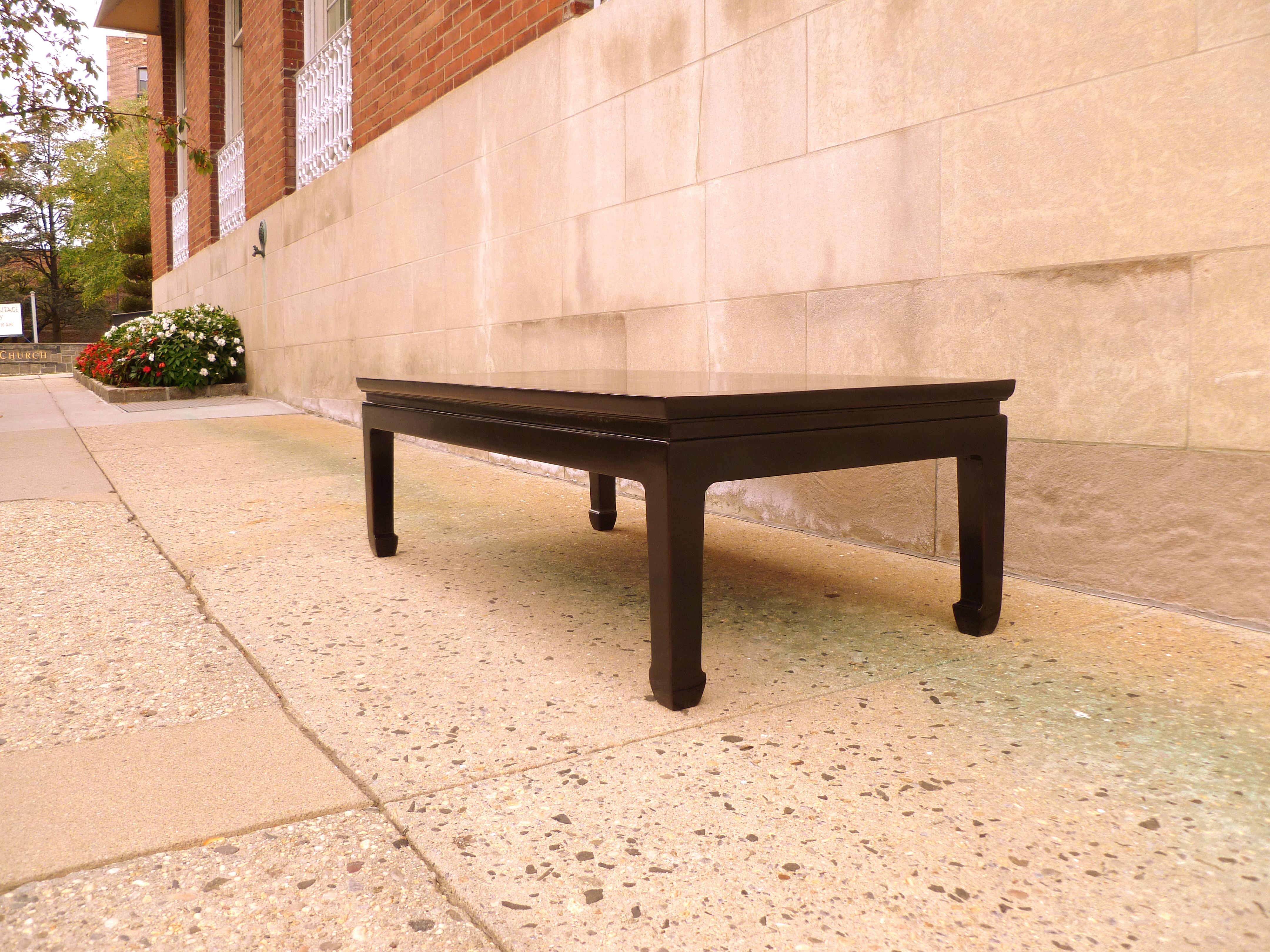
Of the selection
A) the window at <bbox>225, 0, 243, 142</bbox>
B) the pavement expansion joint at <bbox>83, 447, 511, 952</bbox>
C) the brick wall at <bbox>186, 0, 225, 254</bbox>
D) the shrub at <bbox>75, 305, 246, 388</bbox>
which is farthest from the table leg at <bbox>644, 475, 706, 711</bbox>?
the brick wall at <bbox>186, 0, 225, 254</bbox>

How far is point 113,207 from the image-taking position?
38.7m

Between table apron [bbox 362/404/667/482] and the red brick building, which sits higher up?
the red brick building

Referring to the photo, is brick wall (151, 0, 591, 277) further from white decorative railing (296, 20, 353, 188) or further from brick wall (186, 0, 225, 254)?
white decorative railing (296, 20, 353, 188)

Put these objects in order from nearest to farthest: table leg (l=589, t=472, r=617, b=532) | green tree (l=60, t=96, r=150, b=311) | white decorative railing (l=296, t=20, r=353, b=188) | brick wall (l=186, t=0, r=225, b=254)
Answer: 1. table leg (l=589, t=472, r=617, b=532)
2. white decorative railing (l=296, t=20, r=353, b=188)
3. brick wall (l=186, t=0, r=225, b=254)
4. green tree (l=60, t=96, r=150, b=311)

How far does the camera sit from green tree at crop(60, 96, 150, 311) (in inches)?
1495

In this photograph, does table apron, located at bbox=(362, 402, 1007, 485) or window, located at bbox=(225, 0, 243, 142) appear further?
window, located at bbox=(225, 0, 243, 142)

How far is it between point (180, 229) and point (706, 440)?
17.2 meters

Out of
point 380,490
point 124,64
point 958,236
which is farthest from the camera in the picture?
point 124,64

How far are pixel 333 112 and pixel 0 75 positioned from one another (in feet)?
8.35

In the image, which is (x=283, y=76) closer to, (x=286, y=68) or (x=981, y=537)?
(x=286, y=68)

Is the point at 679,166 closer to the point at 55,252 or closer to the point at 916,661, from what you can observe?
the point at 916,661

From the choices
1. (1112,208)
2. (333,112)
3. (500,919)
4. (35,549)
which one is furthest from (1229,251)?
(333,112)

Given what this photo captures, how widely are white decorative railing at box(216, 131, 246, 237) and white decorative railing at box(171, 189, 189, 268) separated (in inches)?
84.3

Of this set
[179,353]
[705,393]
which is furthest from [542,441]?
[179,353]
